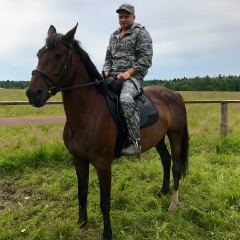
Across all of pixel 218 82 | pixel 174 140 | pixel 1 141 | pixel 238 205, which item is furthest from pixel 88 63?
pixel 218 82

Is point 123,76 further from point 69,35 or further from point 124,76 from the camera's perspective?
point 69,35

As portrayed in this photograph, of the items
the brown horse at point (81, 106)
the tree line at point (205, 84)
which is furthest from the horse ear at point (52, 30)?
the tree line at point (205, 84)

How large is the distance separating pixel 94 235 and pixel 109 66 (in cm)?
235

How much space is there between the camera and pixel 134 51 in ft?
13.2

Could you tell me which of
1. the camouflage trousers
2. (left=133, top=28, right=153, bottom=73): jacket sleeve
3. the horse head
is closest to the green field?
the camouflage trousers

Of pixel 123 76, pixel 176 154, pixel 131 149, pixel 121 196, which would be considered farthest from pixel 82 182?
pixel 176 154

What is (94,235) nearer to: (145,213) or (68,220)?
(68,220)

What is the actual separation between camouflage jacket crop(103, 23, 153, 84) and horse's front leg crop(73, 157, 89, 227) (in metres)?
1.39

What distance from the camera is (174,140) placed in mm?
4895

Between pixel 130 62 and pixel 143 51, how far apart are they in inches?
9.5

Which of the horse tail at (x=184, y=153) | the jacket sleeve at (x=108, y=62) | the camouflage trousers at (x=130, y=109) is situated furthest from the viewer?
the horse tail at (x=184, y=153)

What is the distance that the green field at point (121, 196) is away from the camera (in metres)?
3.76

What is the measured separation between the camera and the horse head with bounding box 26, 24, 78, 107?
290cm

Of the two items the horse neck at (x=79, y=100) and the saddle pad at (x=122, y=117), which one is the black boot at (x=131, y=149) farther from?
the horse neck at (x=79, y=100)
